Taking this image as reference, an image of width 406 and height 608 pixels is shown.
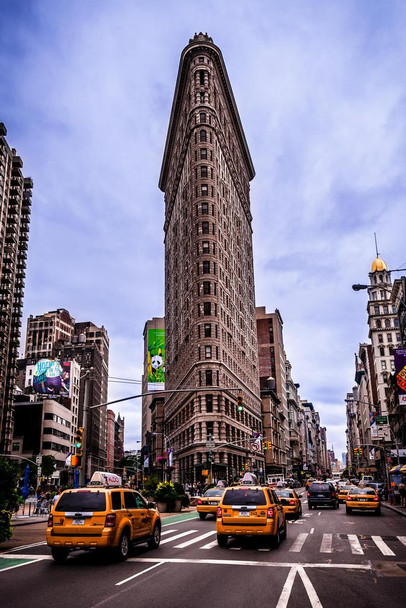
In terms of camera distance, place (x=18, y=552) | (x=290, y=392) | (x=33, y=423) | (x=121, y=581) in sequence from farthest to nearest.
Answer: (x=290, y=392)
(x=33, y=423)
(x=18, y=552)
(x=121, y=581)

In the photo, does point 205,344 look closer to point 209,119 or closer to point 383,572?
point 209,119

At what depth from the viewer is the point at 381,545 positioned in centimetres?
1683

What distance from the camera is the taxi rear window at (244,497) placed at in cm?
1634

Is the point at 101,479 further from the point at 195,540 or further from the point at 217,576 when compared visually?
the point at 217,576

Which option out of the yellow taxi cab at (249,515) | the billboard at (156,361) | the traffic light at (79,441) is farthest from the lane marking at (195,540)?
the billboard at (156,361)

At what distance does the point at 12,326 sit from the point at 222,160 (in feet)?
171

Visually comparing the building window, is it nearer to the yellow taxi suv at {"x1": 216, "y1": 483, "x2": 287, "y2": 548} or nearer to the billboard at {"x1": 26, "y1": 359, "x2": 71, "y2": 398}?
the billboard at {"x1": 26, "y1": 359, "x2": 71, "y2": 398}

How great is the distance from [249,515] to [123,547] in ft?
14.0

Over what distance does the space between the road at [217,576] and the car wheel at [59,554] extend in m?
0.18

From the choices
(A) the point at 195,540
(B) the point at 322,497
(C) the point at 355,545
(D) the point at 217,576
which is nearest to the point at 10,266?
(B) the point at 322,497

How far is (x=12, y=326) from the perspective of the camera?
105 meters

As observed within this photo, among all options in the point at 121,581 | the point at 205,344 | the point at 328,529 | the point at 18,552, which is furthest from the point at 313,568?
the point at 205,344

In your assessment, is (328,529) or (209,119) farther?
(209,119)

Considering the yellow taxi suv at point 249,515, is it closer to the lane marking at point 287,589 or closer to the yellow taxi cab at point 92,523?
the yellow taxi cab at point 92,523
